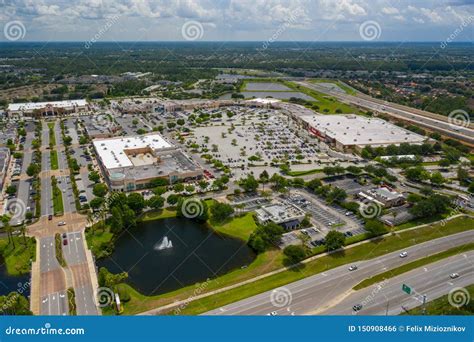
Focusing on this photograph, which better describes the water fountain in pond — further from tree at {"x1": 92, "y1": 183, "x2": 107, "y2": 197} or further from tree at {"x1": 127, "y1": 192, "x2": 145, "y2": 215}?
tree at {"x1": 92, "y1": 183, "x2": 107, "y2": 197}

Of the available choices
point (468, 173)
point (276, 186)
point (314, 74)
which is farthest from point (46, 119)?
point (314, 74)

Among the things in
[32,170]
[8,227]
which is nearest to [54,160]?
[32,170]

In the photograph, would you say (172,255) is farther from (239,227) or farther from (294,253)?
(294,253)

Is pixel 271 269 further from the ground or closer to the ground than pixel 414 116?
closer to the ground

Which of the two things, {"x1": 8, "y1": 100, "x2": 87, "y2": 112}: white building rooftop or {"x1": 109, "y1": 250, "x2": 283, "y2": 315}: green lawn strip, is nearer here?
{"x1": 109, "y1": 250, "x2": 283, "y2": 315}: green lawn strip

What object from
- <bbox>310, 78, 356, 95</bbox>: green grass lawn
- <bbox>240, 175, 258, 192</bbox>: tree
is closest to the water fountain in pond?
<bbox>240, 175, 258, 192</bbox>: tree

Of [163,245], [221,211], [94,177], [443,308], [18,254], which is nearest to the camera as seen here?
[443,308]

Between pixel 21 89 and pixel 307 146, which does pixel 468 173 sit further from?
pixel 21 89
